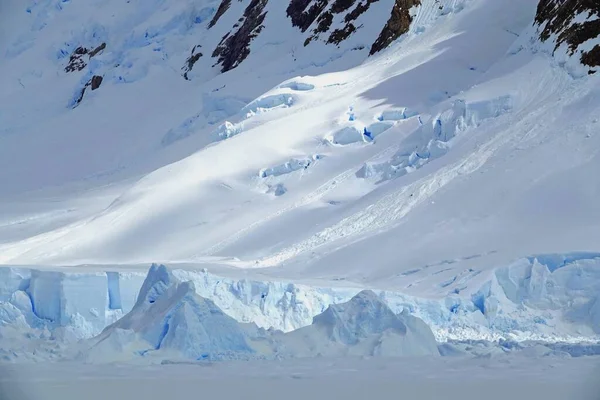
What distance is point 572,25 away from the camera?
25.6 m

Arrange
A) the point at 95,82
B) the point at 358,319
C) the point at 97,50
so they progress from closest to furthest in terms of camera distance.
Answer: the point at 358,319
the point at 95,82
the point at 97,50

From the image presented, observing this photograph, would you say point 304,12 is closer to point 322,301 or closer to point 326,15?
point 326,15

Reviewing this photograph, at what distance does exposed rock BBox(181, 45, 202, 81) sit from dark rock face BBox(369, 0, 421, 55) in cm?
1348

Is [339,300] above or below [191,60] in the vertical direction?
below

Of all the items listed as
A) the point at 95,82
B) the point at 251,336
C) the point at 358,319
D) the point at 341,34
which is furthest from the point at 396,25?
the point at 251,336

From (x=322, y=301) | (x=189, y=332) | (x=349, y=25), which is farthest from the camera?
(x=349, y=25)

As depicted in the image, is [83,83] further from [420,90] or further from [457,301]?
[457,301]

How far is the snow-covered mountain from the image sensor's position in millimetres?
16062

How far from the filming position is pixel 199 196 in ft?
86.0

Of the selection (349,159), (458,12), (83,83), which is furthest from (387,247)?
(83,83)

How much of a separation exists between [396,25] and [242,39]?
10.8 meters

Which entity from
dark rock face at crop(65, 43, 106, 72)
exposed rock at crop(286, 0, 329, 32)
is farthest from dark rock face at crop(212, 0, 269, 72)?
dark rock face at crop(65, 43, 106, 72)

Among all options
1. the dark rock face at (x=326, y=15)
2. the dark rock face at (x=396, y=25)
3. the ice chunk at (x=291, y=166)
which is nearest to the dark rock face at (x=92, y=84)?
the dark rock face at (x=326, y=15)

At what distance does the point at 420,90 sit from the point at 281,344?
54.8 ft
